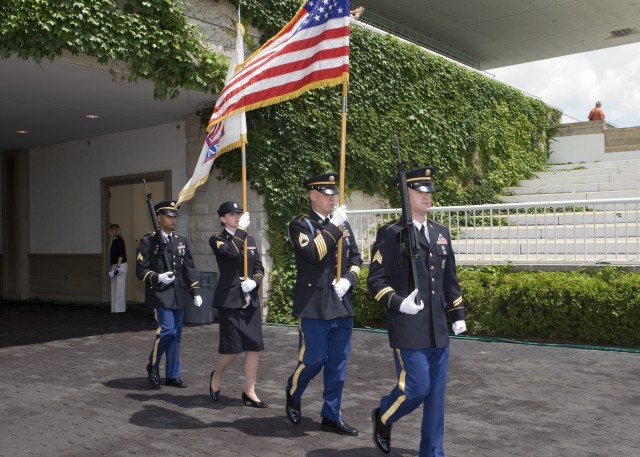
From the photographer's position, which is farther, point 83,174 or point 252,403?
point 83,174

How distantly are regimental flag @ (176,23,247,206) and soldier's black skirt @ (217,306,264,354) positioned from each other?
187cm

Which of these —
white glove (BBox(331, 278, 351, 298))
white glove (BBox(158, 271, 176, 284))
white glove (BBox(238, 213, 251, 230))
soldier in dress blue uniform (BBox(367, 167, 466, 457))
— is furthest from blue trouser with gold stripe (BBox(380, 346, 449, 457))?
white glove (BBox(158, 271, 176, 284))

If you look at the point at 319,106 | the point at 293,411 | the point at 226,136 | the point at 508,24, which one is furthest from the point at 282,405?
the point at 508,24

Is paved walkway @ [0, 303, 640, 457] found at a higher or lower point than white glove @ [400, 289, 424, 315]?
Answer: lower

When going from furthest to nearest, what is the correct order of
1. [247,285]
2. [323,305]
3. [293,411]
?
[247,285], [293,411], [323,305]

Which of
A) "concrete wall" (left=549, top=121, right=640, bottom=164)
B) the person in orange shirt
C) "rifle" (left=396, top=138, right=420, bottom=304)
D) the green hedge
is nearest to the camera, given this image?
"rifle" (left=396, top=138, right=420, bottom=304)

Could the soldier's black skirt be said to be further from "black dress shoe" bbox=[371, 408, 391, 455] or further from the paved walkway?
"black dress shoe" bbox=[371, 408, 391, 455]

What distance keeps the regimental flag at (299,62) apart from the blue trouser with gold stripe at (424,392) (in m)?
2.68

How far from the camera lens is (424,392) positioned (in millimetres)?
4590

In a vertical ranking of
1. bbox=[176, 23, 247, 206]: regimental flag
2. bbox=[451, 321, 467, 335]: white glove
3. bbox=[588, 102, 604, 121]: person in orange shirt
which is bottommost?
bbox=[451, 321, 467, 335]: white glove

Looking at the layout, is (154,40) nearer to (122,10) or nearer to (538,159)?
(122,10)

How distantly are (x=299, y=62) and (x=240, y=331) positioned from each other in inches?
105

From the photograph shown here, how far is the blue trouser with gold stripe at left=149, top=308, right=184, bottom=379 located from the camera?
7.39 metres

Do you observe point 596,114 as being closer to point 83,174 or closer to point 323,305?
point 83,174
